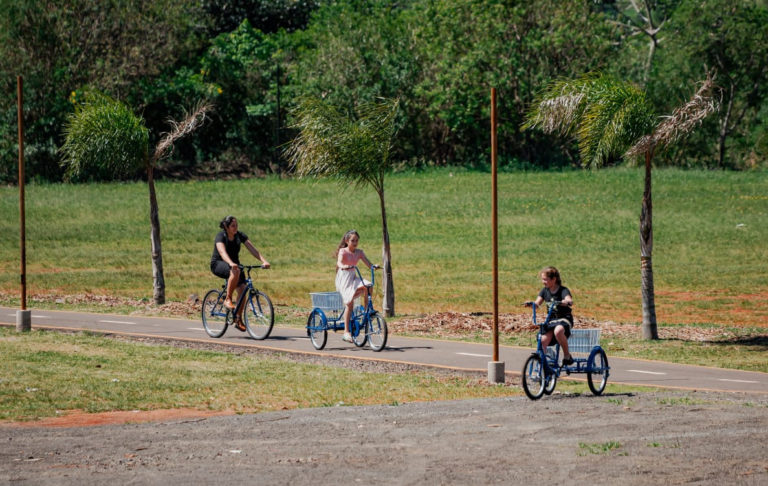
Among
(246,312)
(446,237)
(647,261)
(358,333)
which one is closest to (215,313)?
(246,312)

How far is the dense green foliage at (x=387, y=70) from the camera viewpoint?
5856 cm

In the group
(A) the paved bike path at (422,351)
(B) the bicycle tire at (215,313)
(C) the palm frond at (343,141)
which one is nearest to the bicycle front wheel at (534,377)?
(A) the paved bike path at (422,351)

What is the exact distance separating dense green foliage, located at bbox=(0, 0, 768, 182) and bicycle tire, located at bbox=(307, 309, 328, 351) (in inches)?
1555

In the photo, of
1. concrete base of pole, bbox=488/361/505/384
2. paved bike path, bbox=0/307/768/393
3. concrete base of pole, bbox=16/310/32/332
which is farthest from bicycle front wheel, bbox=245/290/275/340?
concrete base of pole, bbox=488/361/505/384

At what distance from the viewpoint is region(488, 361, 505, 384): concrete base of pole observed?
49.3ft

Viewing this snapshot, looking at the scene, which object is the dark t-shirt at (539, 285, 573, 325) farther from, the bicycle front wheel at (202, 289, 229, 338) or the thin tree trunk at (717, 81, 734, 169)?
the thin tree trunk at (717, 81, 734, 169)

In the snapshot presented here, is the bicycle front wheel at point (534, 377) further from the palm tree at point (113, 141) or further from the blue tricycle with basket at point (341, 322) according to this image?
the palm tree at point (113, 141)

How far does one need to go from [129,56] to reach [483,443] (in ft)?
173

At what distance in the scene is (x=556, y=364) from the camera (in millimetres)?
13664

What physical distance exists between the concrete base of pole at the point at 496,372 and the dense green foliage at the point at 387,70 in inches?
1667

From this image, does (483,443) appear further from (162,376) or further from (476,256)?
(476,256)

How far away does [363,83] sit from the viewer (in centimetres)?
6128

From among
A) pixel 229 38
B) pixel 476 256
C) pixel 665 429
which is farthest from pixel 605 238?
pixel 229 38

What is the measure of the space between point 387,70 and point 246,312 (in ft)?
145
